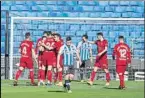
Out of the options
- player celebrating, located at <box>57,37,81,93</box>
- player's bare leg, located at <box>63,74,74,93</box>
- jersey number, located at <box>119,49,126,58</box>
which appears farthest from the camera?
jersey number, located at <box>119,49,126,58</box>

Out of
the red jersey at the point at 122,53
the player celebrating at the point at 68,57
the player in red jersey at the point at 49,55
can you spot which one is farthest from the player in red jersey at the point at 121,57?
the player in red jersey at the point at 49,55

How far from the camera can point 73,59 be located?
17234 millimetres

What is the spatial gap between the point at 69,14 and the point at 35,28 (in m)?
2.31

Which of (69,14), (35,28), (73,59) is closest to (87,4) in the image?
(69,14)

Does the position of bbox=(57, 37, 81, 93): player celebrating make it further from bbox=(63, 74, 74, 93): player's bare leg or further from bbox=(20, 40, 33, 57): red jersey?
bbox=(20, 40, 33, 57): red jersey

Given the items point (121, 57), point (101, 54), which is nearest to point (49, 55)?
point (101, 54)

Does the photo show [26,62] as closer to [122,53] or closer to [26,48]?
[26,48]

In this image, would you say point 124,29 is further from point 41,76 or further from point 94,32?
point 41,76

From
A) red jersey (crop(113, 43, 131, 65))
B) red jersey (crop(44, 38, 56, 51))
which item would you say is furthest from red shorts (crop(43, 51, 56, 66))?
red jersey (crop(113, 43, 131, 65))

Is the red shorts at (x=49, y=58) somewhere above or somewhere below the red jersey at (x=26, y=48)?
below

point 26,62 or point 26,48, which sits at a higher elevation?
point 26,48

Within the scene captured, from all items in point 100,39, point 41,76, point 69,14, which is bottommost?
point 41,76

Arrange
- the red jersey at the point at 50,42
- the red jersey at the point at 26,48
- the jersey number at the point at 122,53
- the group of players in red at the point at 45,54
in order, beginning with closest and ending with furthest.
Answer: the jersey number at the point at 122,53 < the red jersey at the point at 50,42 < the group of players in red at the point at 45,54 < the red jersey at the point at 26,48

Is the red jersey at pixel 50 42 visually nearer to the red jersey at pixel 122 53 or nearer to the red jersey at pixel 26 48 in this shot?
the red jersey at pixel 26 48
